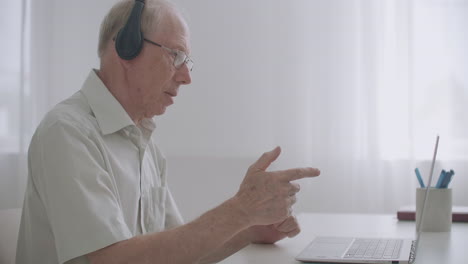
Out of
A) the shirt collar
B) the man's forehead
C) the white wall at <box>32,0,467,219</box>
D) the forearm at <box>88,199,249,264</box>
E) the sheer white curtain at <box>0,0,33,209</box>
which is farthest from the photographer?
the white wall at <box>32,0,467,219</box>

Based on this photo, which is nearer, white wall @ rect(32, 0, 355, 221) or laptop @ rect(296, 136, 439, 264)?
laptop @ rect(296, 136, 439, 264)

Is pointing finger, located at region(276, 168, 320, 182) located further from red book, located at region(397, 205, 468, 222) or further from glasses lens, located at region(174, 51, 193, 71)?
red book, located at region(397, 205, 468, 222)

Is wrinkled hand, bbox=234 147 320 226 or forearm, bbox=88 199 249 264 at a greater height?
wrinkled hand, bbox=234 147 320 226

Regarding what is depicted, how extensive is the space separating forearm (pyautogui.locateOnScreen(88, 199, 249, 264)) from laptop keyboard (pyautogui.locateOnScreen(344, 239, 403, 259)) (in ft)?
0.78

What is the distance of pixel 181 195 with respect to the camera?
8.72 ft

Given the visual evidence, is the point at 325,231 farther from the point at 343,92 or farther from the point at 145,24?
the point at 343,92

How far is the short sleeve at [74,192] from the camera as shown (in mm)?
1032

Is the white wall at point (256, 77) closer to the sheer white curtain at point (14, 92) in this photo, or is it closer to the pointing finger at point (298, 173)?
the sheer white curtain at point (14, 92)

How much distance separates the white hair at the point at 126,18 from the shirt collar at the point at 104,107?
0.11 metres

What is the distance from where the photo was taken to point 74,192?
1050 mm

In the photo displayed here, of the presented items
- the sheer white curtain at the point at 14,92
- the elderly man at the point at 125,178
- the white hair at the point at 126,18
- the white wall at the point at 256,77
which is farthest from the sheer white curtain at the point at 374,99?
the white hair at the point at 126,18

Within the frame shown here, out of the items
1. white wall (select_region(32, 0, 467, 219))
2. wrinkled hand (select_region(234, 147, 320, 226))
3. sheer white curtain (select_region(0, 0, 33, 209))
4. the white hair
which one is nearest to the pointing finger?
wrinkled hand (select_region(234, 147, 320, 226))

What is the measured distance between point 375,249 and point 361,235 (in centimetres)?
30

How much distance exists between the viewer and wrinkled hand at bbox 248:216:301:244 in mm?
1295
